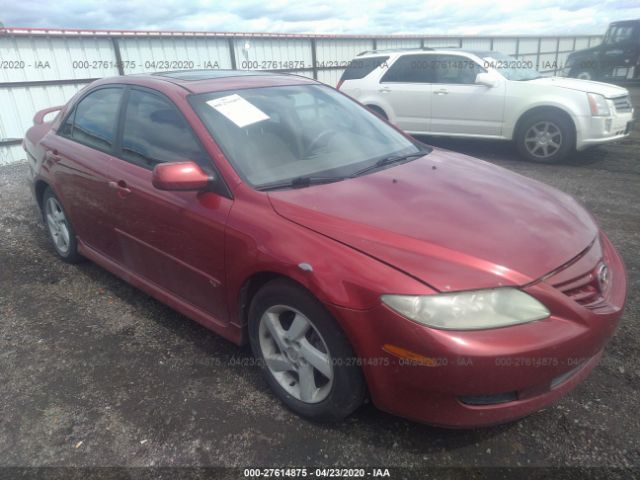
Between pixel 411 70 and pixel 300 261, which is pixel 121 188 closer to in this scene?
pixel 300 261

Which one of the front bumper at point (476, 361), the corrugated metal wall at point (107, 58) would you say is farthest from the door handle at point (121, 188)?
the corrugated metal wall at point (107, 58)

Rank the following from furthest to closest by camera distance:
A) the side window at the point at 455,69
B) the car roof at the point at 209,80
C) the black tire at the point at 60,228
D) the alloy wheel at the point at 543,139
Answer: the side window at the point at 455,69 → the alloy wheel at the point at 543,139 → the black tire at the point at 60,228 → the car roof at the point at 209,80

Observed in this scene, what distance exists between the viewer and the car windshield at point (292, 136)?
2.58m

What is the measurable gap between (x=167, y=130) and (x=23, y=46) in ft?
25.9

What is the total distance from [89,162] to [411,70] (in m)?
6.49

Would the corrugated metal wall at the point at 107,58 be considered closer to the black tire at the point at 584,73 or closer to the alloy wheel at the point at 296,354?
the alloy wheel at the point at 296,354

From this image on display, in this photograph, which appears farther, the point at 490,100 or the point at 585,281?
the point at 490,100

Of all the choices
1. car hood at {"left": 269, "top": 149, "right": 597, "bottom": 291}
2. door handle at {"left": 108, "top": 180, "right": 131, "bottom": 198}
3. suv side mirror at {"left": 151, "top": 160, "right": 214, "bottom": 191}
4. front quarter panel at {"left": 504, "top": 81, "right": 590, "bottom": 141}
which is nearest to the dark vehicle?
front quarter panel at {"left": 504, "top": 81, "right": 590, "bottom": 141}

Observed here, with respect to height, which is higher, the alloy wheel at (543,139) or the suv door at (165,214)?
the suv door at (165,214)

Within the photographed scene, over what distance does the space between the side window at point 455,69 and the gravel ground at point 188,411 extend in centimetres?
501

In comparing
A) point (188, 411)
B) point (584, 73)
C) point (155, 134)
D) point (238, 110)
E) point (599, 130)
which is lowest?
point (584, 73)

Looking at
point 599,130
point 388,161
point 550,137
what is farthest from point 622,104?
point 388,161

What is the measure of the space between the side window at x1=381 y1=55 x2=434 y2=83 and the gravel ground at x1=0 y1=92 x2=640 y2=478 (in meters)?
5.50

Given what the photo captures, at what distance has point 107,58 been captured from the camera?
9.73 metres
